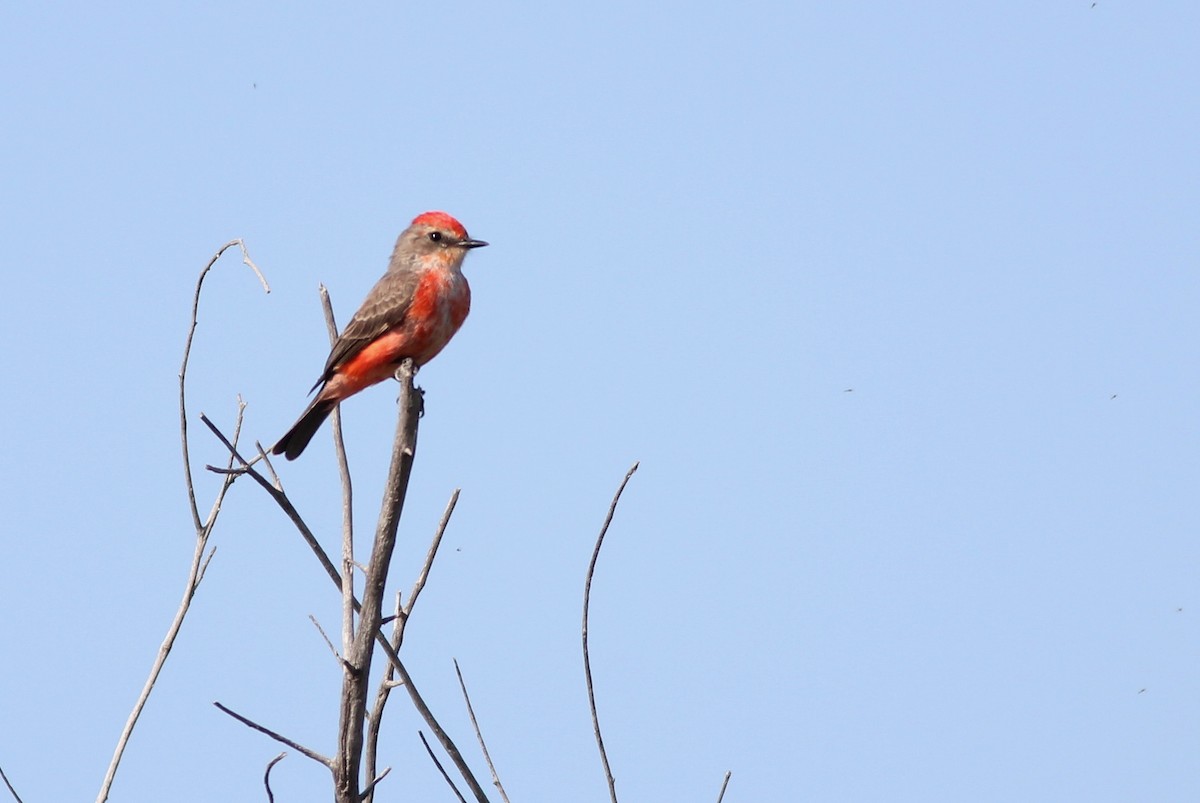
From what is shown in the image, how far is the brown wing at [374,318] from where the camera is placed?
26.1 feet

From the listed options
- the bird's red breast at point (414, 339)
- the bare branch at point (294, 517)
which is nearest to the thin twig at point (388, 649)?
the bare branch at point (294, 517)

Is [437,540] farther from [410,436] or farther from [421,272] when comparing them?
[421,272]

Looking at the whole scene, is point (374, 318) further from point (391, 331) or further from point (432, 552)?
point (432, 552)

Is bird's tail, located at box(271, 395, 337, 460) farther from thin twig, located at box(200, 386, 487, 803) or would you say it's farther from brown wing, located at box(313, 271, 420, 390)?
thin twig, located at box(200, 386, 487, 803)

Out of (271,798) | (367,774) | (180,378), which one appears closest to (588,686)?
(367,774)

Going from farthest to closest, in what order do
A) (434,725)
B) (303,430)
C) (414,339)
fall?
(303,430), (414,339), (434,725)

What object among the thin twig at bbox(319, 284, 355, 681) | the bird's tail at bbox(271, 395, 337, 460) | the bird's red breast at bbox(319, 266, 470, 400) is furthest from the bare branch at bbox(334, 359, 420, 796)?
the bird's tail at bbox(271, 395, 337, 460)

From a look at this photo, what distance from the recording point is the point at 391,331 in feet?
26.1

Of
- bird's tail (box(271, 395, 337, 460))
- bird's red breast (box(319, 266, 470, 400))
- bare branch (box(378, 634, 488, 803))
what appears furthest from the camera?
bird's tail (box(271, 395, 337, 460))

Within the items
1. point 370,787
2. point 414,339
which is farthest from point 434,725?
point 414,339

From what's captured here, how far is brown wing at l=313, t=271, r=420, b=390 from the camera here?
7953mm

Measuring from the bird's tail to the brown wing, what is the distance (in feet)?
0.40

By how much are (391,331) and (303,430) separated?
89 centimetres

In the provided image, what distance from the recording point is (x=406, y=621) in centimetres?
401
